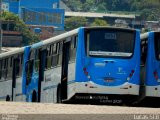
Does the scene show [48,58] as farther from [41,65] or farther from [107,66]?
[107,66]

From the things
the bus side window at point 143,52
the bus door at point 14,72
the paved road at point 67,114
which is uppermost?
the bus side window at point 143,52

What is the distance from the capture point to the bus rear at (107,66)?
2638 cm

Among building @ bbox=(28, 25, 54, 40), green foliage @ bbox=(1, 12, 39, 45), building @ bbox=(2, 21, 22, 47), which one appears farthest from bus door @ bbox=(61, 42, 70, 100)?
building @ bbox=(28, 25, 54, 40)

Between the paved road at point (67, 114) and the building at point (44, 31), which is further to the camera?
the building at point (44, 31)

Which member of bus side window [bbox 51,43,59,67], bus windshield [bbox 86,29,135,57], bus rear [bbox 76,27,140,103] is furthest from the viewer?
bus side window [bbox 51,43,59,67]

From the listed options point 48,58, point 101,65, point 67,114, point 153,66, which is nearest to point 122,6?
point 48,58

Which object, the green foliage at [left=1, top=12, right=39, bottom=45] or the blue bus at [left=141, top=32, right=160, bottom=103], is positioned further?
the green foliage at [left=1, top=12, right=39, bottom=45]

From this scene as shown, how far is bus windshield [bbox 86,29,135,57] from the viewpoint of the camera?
2653cm

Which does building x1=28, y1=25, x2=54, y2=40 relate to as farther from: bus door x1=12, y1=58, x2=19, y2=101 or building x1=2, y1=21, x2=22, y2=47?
bus door x1=12, y1=58, x2=19, y2=101

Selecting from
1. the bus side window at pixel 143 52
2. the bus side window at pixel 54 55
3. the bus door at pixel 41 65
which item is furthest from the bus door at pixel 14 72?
the bus side window at pixel 143 52

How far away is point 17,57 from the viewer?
34.6 m

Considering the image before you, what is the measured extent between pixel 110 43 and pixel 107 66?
0.73 m

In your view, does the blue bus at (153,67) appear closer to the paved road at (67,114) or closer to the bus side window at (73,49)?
the bus side window at (73,49)

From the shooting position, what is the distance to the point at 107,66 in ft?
86.8
